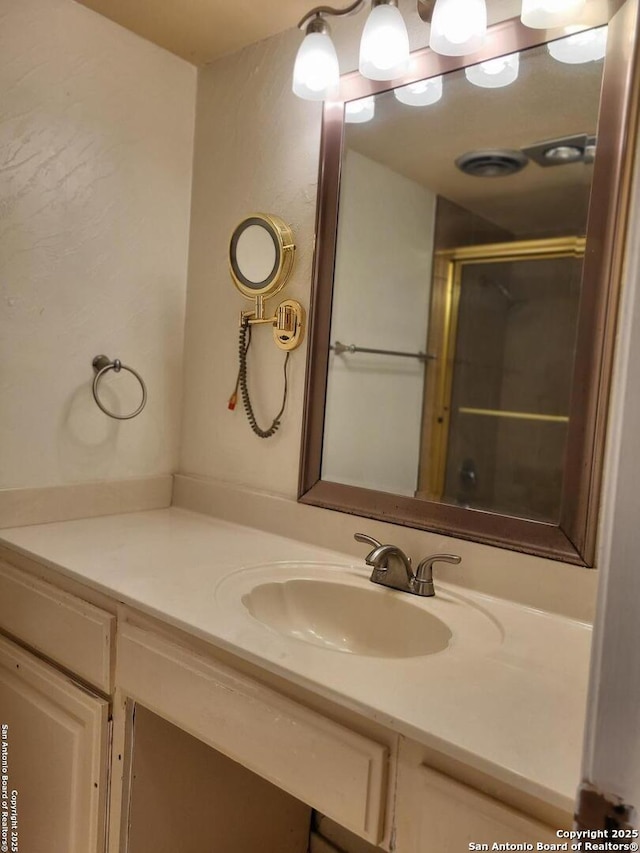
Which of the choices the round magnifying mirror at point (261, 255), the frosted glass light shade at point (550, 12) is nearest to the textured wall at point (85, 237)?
the round magnifying mirror at point (261, 255)

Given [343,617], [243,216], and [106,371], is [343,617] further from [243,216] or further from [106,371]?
[243,216]

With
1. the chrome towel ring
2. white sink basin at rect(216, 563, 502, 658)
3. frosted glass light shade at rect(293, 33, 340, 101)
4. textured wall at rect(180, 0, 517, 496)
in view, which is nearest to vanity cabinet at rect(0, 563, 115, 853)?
white sink basin at rect(216, 563, 502, 658)

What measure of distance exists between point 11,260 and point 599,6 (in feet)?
4.00

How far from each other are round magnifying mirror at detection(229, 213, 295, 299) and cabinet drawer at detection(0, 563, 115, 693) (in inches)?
31.0

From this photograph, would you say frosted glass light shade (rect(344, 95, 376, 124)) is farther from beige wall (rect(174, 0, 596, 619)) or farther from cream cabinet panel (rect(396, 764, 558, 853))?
cream cabinet panel (rect(396, 764, 558, 853))

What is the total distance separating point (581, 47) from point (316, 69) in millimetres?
517

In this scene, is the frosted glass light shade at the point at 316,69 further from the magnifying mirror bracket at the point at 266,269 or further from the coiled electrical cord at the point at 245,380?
the coiled electrical cord at the point at 245,380

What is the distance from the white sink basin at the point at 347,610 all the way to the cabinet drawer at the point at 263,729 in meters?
0.13

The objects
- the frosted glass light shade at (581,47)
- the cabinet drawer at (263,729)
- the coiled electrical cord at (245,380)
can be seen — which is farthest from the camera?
the coiled electrical cord at (245,380)

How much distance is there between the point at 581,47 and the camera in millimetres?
1061

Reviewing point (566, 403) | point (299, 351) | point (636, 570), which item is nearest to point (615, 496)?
point (636, 570)

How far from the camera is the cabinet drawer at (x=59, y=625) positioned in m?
1.09

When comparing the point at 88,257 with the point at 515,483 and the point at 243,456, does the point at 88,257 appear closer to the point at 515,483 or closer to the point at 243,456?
the point at 243,456

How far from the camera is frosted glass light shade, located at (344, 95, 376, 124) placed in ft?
4.42
